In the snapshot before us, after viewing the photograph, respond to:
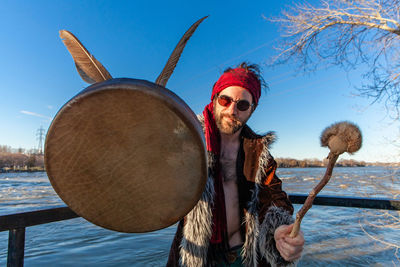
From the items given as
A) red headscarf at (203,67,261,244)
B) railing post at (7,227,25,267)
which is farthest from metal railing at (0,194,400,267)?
red headscarf at (203,67,261,244)

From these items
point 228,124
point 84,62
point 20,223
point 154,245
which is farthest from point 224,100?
point 154,245

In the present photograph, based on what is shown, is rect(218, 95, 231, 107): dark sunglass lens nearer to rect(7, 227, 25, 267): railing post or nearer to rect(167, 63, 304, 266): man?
rect(167, 63, 304, 266): man

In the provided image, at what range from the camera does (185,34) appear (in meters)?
0.96

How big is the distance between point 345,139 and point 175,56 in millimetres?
679

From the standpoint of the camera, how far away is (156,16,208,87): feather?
93cm

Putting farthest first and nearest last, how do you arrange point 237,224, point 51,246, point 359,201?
point 51,246
point 359,201
point 237,224

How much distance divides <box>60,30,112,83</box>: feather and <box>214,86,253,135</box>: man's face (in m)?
0.84

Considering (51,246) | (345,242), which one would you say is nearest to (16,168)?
(51,246)

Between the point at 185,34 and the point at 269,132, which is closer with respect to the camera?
the point at 185,34

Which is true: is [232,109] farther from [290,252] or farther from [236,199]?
[290,252]

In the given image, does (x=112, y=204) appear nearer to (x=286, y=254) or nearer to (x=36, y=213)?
(x=36, y=213)

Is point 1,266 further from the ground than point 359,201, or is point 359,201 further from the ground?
point 359,201

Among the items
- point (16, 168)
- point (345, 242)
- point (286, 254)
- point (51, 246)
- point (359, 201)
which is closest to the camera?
point (286, 254)

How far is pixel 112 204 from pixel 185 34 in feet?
2.32
